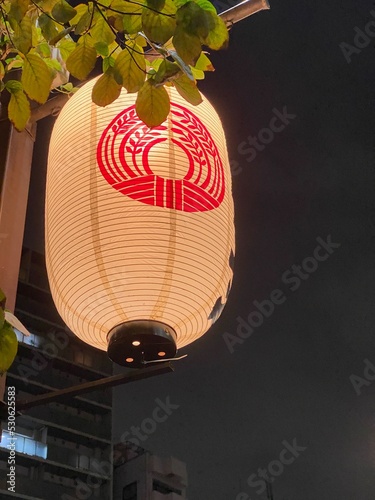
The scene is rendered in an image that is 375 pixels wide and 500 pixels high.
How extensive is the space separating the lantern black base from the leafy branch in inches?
29.1

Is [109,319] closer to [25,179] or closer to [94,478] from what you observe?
[25,179]

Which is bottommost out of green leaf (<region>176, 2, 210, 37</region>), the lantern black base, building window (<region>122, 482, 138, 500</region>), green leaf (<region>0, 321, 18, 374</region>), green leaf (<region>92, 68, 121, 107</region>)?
green leaf (<region>0, 321, 18, 374</region>)

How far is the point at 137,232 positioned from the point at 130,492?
84.5 ft

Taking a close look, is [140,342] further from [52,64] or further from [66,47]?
[52,64]

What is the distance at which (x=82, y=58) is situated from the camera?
1.92 meters

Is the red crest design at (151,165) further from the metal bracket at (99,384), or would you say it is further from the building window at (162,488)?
the building window at (162,488)

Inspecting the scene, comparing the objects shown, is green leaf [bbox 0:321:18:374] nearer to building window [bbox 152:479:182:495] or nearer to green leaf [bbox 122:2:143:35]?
green leaf [bbox 122:2:143:35]

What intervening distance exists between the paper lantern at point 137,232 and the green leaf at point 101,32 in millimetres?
508

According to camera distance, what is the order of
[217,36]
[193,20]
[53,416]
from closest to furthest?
[193,20] < [217,36] < [53,416]

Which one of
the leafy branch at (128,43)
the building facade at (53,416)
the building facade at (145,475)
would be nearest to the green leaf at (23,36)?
the leafy branch at (128,43)

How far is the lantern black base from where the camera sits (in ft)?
7.23

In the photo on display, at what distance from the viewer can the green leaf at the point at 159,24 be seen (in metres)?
1.67

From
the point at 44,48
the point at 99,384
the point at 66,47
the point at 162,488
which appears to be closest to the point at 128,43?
the point at 66,47

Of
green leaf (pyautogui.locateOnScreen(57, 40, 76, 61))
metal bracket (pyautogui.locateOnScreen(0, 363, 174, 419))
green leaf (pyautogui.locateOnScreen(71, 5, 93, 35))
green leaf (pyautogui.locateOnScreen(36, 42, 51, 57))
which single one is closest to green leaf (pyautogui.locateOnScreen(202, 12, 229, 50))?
green leaf (pyautogui.locateOnScreen(71, 5, 93, 35))
